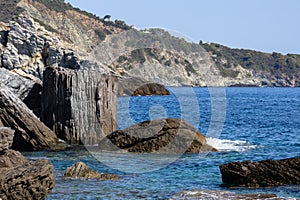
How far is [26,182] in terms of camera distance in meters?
11.3

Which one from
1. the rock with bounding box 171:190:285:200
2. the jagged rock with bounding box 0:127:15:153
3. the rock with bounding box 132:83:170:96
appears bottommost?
the rock with bounding box 171:190:285:200

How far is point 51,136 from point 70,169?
617 cm

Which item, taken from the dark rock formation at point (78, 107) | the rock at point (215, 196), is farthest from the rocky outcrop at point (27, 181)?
the dark rock formation at point (78, 107)

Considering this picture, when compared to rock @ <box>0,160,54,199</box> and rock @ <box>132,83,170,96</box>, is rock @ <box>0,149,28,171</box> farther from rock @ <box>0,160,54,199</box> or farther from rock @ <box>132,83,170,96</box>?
rock @ <box>132,83,170,96</box>

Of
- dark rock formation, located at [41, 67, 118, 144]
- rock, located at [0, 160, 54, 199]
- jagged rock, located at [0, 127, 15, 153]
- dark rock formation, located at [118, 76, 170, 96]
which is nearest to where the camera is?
rock, located at [0, 160, 54, 199]

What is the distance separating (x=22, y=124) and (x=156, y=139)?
5.16m

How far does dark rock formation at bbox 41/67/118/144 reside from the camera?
23.6m

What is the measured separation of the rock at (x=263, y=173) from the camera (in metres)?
15.6

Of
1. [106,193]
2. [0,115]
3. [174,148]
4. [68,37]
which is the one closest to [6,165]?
[106,193]

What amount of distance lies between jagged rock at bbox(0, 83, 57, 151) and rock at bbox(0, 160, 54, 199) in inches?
397

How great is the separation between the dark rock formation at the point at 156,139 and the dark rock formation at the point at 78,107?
1.20 m

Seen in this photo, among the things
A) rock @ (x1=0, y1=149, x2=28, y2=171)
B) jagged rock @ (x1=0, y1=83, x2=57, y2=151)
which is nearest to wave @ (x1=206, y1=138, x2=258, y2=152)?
jagged rock @ (x1=0, y1=83, x2=57, y2=151)

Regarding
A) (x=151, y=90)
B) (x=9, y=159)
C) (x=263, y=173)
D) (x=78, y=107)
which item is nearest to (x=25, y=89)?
(x=78, y=107)

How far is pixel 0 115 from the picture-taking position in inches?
843
